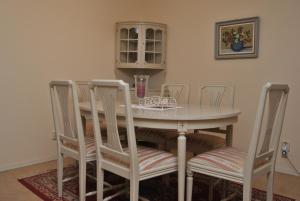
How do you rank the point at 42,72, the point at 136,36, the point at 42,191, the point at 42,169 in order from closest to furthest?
the point at 42,191
the point at 42,169
the point at 42,72
the point at 136,36

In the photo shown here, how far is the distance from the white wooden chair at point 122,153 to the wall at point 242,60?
1670mm

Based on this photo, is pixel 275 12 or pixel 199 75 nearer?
pixel 275 12

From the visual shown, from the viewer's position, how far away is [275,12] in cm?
301

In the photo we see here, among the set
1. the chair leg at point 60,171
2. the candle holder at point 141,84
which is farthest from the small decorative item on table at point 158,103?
the chair leg at point 60,171

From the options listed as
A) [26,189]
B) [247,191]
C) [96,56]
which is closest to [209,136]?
[247,191]

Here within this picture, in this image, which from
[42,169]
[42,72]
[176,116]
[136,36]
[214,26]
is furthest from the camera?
[136,36]

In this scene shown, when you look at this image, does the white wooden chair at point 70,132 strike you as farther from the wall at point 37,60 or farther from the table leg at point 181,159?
the wall at point 37,60

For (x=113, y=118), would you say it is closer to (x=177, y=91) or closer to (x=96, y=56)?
(x=177, y=91)

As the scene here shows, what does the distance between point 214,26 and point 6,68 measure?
2.34m

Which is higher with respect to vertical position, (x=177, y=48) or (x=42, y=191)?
(x=177, y=48)

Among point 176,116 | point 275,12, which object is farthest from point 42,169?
point 275,12

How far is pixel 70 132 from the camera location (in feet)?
7.09

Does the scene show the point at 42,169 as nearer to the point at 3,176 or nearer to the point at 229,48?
the point at 3,176

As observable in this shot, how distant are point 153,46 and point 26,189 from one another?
7.82ft
